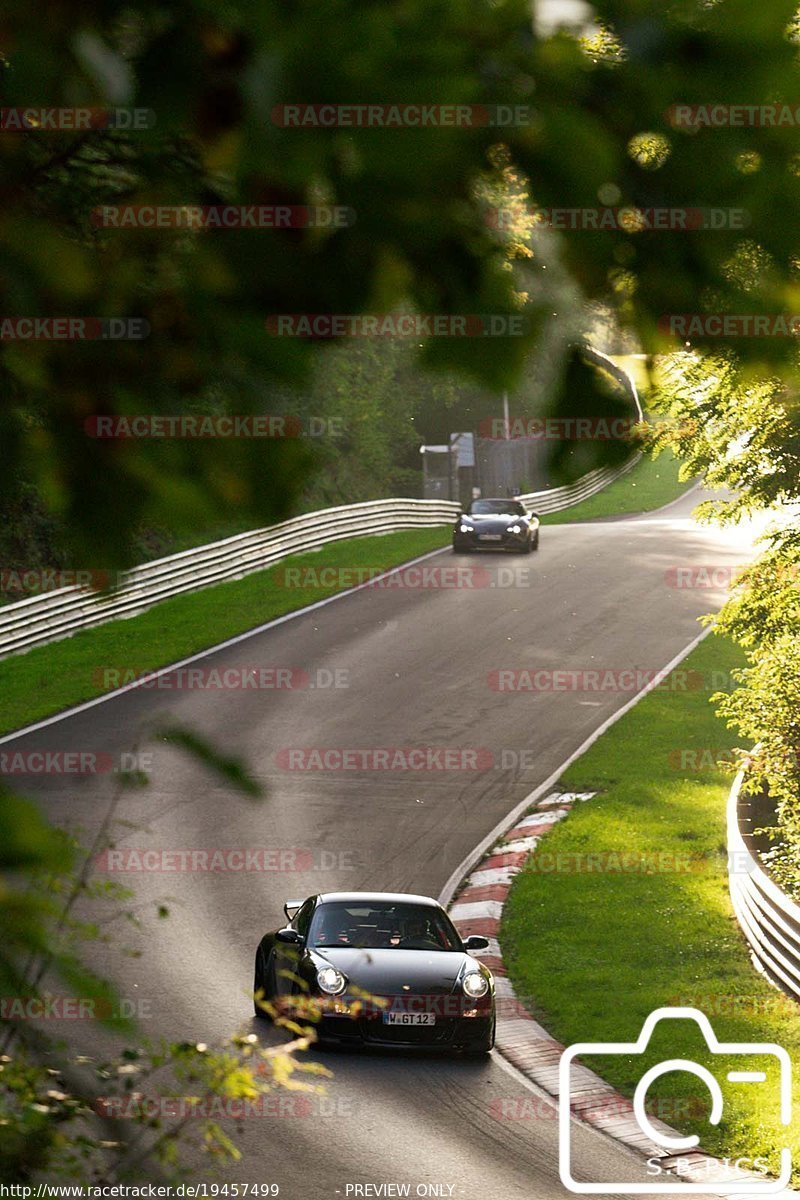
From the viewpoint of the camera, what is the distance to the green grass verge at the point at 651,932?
11820 mm

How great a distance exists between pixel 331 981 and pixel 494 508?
28241mm

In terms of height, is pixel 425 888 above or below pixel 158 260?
below

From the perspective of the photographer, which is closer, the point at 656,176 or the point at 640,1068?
the point at 656,176

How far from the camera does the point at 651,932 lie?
15875 millimetres

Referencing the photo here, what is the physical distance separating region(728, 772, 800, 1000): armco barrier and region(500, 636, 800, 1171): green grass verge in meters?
0.18

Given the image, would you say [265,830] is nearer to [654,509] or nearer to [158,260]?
[158,260]

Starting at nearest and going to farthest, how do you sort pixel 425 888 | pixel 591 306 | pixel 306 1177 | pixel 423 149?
pixel 423 149 → pixel 591 306 → pixel 306 1177 → pixel 425 888

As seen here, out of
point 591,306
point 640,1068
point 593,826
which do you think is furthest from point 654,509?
point 591,306

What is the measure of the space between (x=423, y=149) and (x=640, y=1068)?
1136cm

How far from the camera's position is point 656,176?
2174 mm

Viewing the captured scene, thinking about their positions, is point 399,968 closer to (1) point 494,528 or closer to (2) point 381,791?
(2) point 381,791

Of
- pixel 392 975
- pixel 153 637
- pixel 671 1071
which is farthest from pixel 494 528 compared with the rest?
pixel 671 1071

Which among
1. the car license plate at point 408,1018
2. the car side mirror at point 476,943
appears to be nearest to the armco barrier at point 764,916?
the car side mirror at point 476,943

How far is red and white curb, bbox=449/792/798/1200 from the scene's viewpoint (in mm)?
10250
